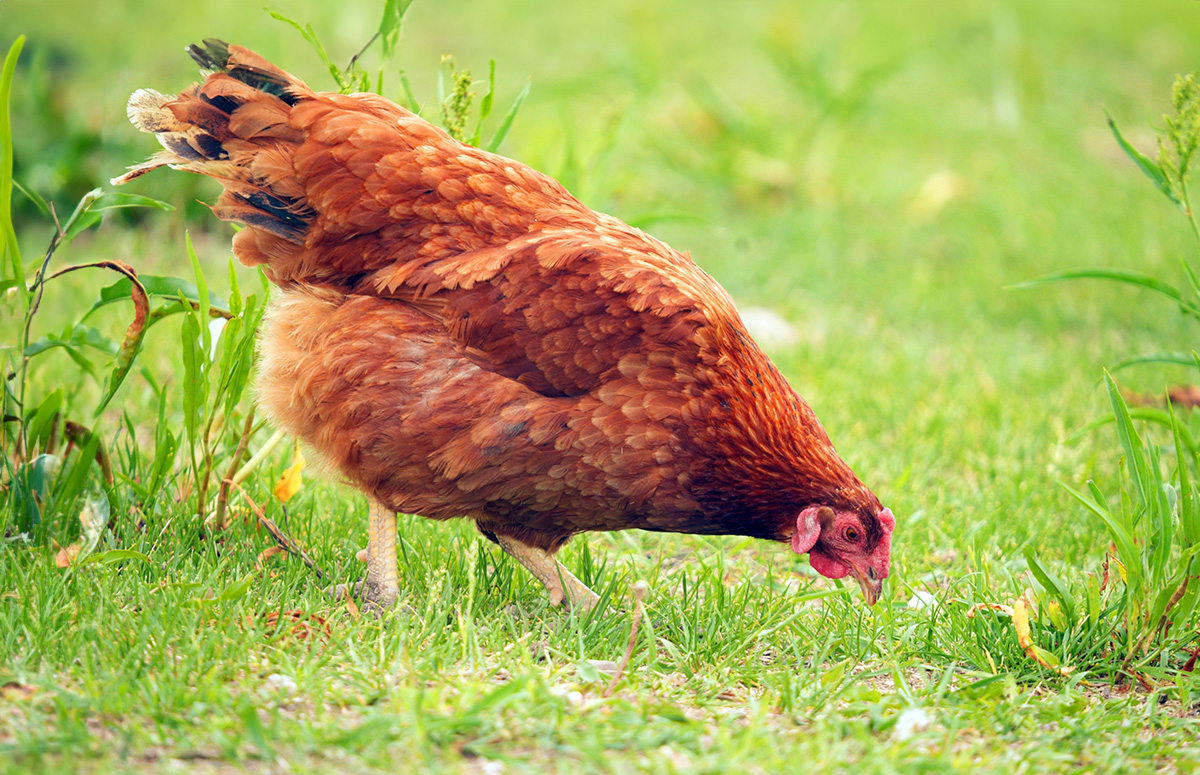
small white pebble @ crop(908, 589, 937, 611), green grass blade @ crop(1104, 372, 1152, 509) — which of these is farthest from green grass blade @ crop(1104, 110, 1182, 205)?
small white pebble @ crop(908, 589, 937, 611)

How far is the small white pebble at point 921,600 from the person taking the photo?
119 inches

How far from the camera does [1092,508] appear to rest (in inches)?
104

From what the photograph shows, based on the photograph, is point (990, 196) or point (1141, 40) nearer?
point (990, 196)

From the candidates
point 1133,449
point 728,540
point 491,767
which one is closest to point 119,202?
point 491,767

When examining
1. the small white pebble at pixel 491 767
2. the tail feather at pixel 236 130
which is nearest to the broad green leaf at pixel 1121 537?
the small white pebble at pixel 491 767

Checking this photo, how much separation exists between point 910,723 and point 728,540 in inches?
54.6

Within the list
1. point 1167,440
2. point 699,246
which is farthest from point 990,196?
point 1167,440

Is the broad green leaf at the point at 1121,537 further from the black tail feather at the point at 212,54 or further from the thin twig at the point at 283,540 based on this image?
the black tail feather at the point at 212,54

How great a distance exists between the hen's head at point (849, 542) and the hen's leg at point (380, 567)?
1.14m

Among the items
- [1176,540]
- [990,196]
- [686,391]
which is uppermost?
[990,196]

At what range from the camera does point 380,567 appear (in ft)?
9.44

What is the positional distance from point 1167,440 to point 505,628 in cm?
Result: 323

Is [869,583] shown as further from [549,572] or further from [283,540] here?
[283,540]

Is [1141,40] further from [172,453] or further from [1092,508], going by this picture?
[172,453]
